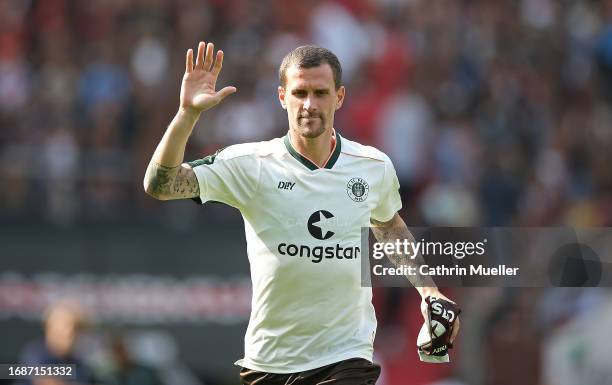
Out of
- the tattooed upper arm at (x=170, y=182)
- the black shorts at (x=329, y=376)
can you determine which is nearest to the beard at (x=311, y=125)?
the tattooed upper arm at (x=170, y=182)

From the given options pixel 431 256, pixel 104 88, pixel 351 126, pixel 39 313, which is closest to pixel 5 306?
pixel 39 313

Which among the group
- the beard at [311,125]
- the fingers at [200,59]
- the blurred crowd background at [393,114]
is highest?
the blurred crowd background at [393,114]

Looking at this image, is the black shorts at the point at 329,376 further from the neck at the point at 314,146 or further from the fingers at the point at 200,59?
the fingers at the point at 200,59

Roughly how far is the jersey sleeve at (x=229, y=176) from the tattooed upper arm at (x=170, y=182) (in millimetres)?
95

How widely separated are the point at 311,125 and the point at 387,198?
73 cm

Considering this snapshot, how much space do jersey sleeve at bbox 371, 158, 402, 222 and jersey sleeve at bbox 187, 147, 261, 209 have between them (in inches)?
30.0

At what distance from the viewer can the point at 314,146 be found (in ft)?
23.3

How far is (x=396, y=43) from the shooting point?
17547 millimetres

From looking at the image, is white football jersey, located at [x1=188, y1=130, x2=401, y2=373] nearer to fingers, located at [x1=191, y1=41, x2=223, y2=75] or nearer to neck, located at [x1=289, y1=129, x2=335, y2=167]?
neck, located at [x1=289, y1=129, x2=335, y2=167]

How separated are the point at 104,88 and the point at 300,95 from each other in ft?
30.3

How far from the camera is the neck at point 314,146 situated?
7.07 m

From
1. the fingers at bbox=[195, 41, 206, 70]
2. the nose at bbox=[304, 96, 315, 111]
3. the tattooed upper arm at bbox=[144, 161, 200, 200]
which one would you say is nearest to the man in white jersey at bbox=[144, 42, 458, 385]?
the nose at bbox=[304, 96, 315, 111]

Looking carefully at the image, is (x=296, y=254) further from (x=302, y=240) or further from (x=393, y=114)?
(x=393, y=114)

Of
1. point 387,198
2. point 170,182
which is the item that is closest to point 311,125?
point 387,198
